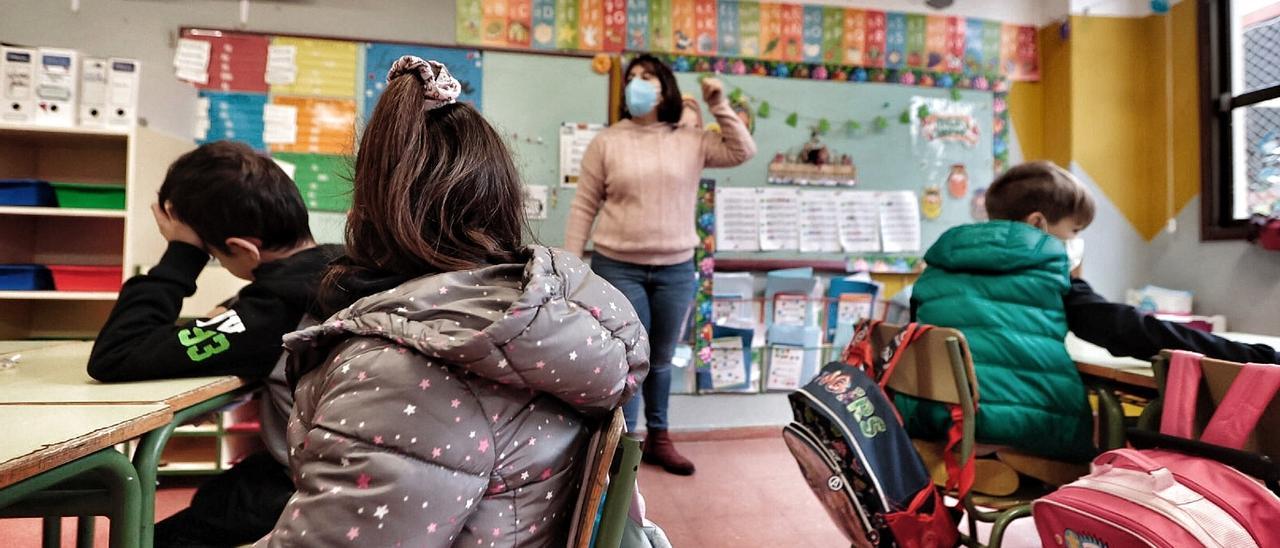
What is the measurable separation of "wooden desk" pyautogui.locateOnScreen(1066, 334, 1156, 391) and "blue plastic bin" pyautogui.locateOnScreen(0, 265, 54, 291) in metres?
3.06

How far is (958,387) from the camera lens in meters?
1.25

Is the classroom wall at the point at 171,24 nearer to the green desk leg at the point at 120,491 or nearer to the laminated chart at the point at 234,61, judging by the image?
the laminated chart at the point at 234,61

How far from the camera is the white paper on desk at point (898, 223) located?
3.14 meters

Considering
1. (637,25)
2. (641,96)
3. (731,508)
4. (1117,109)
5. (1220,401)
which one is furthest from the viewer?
(1117,109)

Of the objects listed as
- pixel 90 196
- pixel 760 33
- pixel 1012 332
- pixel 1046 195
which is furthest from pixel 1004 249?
pixel 90 196

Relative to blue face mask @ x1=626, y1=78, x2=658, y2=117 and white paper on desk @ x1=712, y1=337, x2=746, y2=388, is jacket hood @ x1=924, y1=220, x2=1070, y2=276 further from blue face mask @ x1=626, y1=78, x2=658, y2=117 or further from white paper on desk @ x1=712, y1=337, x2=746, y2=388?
white paper on desk @ x1=712, y1=337, x2=746, y2=388

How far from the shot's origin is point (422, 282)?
64 cm

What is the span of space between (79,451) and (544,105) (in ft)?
7.81

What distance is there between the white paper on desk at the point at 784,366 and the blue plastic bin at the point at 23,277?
2.75m

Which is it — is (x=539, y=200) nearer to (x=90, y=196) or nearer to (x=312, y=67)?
(x=312, y=67)

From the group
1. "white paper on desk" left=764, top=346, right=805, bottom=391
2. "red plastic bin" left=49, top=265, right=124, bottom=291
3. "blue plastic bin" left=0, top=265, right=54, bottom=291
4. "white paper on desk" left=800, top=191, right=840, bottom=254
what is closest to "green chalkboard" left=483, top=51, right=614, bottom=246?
"white paper on desk" left=800, top=191, right=840, bottom=254

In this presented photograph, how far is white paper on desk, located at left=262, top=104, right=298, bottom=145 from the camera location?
2.72m

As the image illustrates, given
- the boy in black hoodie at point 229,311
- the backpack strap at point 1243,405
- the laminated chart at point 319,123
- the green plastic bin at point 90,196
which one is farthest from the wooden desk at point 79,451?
the laminated chart at point 319,123

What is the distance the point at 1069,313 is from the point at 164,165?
2.85 metres
